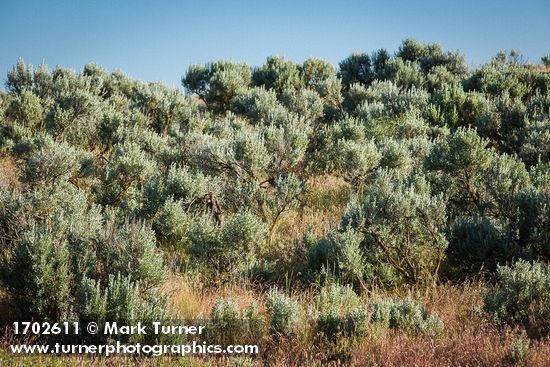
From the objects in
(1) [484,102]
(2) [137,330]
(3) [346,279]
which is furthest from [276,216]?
(1) [484,102]

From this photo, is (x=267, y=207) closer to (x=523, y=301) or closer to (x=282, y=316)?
(x=282, y=316)

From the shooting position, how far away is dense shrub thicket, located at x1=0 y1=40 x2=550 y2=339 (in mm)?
5148

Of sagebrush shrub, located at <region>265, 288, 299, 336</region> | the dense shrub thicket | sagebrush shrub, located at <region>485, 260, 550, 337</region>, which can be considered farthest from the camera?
the dense shrub thicket

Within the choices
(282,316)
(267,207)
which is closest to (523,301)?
(282,316)

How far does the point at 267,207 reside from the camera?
8.59m

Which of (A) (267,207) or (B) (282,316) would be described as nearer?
(B) (282,316)

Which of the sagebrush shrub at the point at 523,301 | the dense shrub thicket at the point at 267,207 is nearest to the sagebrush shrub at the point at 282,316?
the dense shrub thicket at the point at 267,207

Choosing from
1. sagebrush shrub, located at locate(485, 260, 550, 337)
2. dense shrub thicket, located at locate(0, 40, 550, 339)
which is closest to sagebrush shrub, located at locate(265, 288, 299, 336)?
dense shrub thicket, located at locate(0, 40, 550, 339)

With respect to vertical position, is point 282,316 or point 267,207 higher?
point 267,207

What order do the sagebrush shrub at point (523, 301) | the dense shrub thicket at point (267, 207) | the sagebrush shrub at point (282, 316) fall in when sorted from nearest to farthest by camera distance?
the sagebrush shrub at point (523, 301) < the sagebrush shrub at point (282, 316) < the dense shrub thicket at point (267, 207)

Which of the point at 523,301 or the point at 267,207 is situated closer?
the point at 523,301

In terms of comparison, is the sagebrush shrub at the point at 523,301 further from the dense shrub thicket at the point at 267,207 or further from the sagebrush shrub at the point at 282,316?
the sagebrush shrub at the point at 282,316

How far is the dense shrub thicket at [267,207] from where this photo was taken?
515 centimetres

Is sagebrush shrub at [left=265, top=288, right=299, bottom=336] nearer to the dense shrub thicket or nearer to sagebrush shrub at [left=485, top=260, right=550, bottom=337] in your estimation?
the dense shrub thicket
